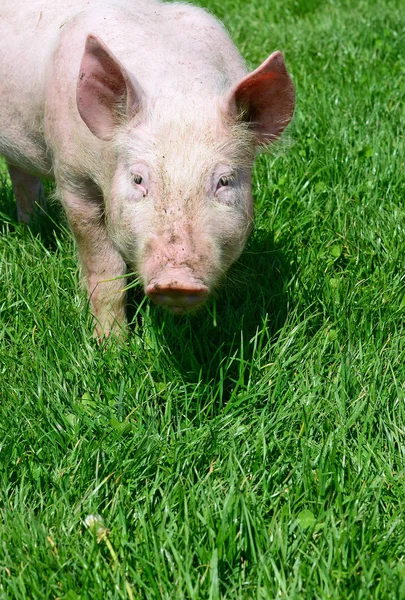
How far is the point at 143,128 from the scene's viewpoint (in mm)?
3104

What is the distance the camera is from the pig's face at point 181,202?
9.46ft

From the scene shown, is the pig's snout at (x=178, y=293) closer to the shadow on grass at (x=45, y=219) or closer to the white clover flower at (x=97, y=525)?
the white clover flower at (x=97, y=525)

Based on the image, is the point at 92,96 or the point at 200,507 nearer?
the point at 200,507

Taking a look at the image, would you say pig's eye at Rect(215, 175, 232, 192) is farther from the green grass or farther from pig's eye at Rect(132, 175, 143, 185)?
the green grass

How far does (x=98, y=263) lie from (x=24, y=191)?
1248mm

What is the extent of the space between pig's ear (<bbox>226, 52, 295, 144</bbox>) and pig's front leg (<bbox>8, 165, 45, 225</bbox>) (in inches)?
72.9

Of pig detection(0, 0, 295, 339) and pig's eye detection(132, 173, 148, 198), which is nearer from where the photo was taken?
pig detection(0, 0, 295, 339)

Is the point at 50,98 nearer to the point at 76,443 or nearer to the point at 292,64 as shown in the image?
the point at 76,443

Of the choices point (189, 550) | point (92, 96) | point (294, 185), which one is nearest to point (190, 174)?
point (92, 96)

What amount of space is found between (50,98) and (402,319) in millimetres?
1810

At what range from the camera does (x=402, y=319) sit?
146 inches

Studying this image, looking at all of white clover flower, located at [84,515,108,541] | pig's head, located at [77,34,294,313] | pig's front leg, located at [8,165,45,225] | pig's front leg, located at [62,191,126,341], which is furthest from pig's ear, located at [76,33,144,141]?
pig's front leg, located at [8,165,45,225]

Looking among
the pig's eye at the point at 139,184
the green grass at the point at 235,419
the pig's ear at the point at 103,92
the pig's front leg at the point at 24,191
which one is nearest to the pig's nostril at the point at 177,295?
the pig's eye at the point at 139,184

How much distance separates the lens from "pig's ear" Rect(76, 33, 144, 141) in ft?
10.1
